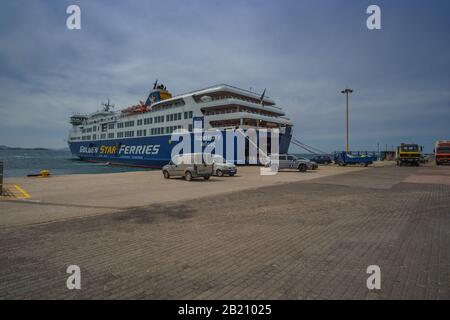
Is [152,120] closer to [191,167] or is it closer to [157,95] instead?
[157,95]

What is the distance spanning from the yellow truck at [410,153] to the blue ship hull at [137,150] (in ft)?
53.5

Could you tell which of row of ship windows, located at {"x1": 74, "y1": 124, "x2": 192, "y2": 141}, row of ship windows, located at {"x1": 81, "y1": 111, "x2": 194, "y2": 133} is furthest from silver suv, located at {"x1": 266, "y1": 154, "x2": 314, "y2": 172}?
row of ship windows, located at {"x1": 81, "y1": 111, "x2": 194, "y2": 133}

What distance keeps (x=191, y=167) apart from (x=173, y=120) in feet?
70.5

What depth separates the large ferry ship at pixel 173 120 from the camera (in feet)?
110

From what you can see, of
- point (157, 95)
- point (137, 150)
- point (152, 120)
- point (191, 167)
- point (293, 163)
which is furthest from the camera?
point (157, 95)

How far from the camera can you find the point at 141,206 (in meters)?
8.99

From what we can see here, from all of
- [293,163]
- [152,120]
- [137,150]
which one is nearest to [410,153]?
[293,163]

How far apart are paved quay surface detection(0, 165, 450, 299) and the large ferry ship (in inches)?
967

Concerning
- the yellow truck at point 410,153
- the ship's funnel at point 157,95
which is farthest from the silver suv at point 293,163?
the ship's funnel at point 157,95

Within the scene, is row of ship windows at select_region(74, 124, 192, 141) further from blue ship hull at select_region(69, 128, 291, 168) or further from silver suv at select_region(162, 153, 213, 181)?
silver suv at select_region(162, 153, 213, 181)

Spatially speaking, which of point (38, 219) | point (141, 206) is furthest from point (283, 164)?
point (38, 219)

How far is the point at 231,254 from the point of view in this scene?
15.0 ft

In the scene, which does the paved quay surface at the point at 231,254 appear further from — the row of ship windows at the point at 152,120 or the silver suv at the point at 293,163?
the row of ship windows at the point at 152,120

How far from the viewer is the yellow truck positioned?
1441 inches
